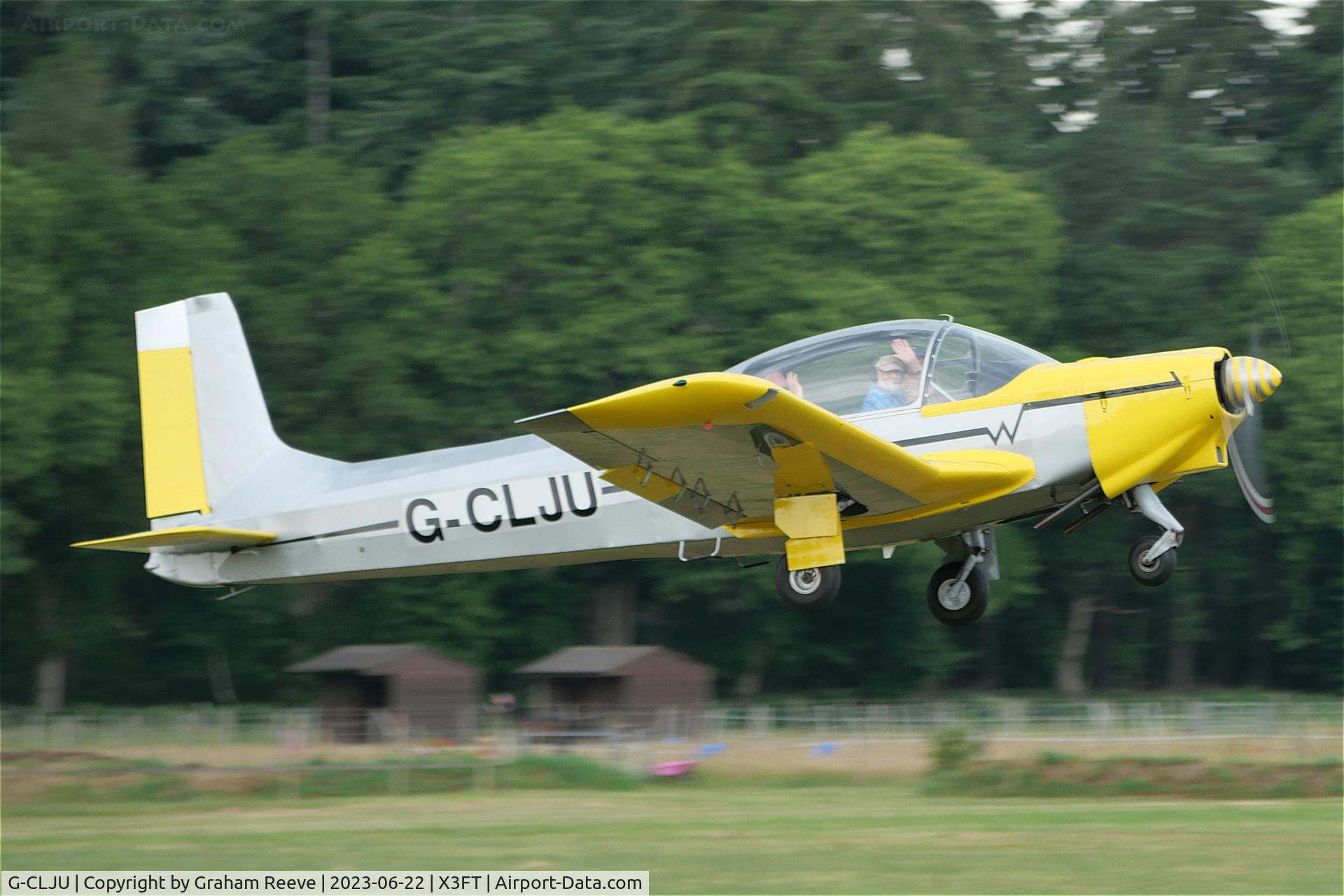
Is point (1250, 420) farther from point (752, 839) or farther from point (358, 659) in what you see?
point (358, 659)

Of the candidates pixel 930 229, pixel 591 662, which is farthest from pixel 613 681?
pixel 930 229

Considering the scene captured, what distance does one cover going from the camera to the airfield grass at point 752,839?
38.6 feet

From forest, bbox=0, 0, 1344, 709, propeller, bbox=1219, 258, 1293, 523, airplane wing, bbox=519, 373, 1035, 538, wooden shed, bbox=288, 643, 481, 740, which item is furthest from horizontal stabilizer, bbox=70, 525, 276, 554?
forest, bbox=0, 0, 1344, 709

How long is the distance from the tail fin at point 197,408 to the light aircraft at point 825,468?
871 mm

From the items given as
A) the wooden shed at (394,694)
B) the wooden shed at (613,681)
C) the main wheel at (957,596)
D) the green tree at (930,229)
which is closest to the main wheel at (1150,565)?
the main wheel at (957,596)

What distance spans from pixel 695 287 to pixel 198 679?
13180 millimetres

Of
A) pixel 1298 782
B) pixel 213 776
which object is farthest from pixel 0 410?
pixel 1298 782

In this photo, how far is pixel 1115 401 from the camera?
9625 mm

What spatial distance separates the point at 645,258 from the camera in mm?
28016

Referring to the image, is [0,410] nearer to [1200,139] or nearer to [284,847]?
[284,847]

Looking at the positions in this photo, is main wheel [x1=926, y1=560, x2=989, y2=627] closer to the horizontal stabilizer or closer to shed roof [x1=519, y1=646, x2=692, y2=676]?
the horizontal stabilizer

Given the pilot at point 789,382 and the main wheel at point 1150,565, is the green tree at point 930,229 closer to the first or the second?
the pilot at point 789,382

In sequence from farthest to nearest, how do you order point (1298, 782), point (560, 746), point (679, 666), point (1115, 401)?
point (679, 666) → point (560, 746) → point (1298, 782) → point (1115, 401)

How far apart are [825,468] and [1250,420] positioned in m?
2.87
